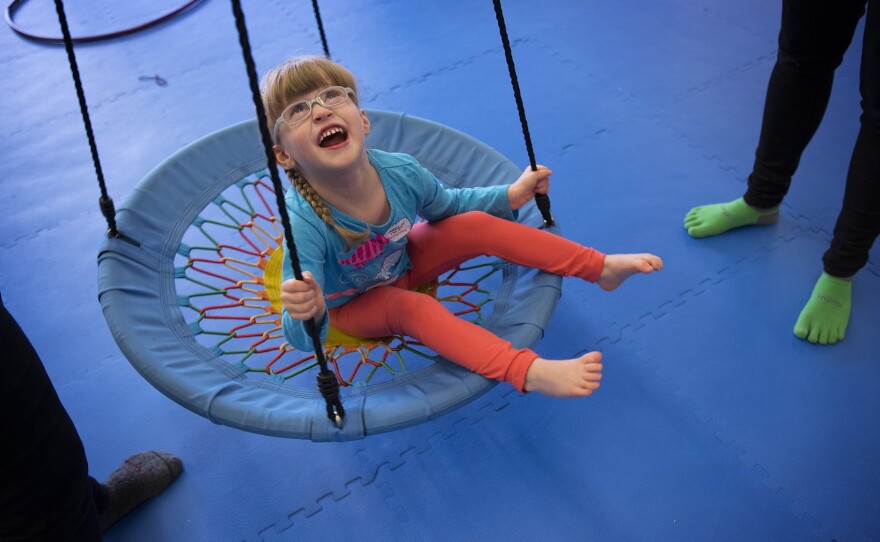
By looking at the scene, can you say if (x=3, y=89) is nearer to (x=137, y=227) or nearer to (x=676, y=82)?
(x=137, y=227)

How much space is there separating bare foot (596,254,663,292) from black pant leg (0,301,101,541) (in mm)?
1006

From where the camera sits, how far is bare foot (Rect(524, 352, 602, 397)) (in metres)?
1.25

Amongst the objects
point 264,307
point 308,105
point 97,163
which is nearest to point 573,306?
point 264,307

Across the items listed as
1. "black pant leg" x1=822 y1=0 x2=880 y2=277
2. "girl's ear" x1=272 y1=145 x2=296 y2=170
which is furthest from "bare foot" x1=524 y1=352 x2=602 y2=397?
"black pant leg" x1=822 y1=0 x2=880 y2=277

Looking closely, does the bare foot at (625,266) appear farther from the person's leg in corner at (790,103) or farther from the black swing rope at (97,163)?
the black swing rope at (97,163)

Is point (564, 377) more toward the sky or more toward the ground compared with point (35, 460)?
more toward the ground

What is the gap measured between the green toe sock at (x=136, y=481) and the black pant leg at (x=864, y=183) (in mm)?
1546

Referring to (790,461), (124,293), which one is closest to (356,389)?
(124,293)

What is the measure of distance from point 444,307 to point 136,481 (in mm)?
734

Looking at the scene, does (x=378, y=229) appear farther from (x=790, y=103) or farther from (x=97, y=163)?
(x=790, y=103)

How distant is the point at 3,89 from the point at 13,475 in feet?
7.75

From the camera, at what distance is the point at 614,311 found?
1.76 metres

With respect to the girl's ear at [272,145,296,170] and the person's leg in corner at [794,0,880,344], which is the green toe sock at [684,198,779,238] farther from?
the girl's ear at [272,145,296,170]

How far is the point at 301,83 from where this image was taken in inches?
49.6
